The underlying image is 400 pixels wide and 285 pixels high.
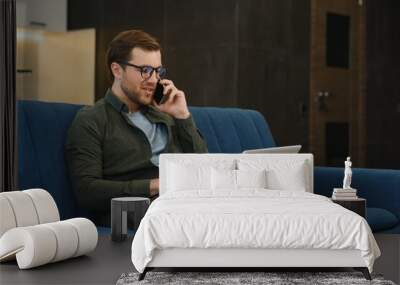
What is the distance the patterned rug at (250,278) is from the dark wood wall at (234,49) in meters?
4.15

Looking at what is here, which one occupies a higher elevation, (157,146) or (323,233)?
(157,146)

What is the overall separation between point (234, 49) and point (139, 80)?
2628 millimetres

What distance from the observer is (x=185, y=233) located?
320 cm

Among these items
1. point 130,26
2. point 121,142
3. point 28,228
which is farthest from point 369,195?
point 130,26

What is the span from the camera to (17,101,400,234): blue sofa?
13.5ft

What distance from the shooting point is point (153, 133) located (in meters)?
4.71

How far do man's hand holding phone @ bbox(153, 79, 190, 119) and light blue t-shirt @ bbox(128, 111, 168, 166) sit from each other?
0.19 m

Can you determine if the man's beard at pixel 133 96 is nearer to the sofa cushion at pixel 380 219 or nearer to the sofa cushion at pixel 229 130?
the sofa cushion at pixel 229 130

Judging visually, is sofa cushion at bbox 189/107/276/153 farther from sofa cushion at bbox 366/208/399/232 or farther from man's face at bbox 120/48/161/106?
sofa cushion at bbox 366/208/399/232

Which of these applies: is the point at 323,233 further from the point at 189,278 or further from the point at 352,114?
the point at 352,114

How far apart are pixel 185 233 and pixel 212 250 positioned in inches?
5.9

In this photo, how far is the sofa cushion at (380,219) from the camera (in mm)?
4429

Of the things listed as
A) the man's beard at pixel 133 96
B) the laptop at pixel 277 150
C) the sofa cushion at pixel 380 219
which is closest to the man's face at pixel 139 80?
the man's beard at pixel 133 96

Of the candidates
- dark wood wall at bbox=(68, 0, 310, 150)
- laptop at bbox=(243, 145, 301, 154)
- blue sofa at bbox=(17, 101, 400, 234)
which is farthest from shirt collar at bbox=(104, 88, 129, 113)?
dark wood wall at bbox=(68, 0, 310, 150)
